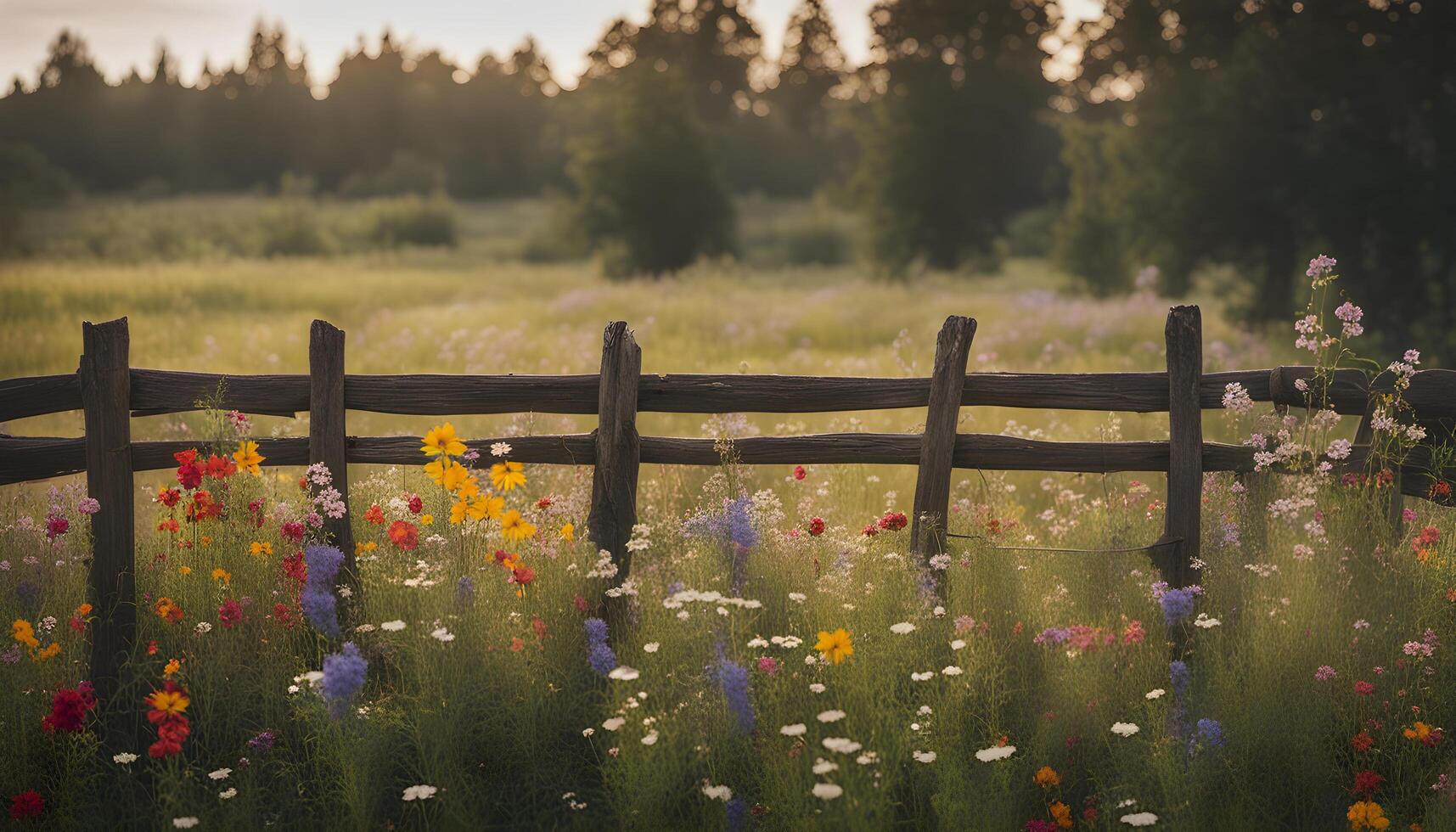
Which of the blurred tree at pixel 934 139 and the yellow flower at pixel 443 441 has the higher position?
the blurred tree at pixel 934 139

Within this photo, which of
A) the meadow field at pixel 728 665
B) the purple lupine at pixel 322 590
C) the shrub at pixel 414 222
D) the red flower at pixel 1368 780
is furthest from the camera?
the shrub at pixel 414 222

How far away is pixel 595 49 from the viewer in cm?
6153

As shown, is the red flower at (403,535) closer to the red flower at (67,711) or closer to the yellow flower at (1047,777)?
the red flower at (67,711)

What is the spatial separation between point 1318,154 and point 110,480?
19786 millimetres

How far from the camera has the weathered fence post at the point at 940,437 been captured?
5.90m

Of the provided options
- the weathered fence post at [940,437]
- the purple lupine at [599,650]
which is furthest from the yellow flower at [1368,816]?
the purple lupine at [599,650]

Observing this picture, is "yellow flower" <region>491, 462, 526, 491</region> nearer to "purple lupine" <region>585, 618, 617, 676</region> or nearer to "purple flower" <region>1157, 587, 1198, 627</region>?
"purple lupine" <region>585, 618, 617, 676</region>

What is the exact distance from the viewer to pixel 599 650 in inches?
192

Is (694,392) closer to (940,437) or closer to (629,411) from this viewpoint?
(629,411)

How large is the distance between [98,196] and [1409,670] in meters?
58.2

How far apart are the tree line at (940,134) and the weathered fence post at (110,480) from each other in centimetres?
1919

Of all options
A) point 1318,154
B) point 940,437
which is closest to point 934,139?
point 1318,154

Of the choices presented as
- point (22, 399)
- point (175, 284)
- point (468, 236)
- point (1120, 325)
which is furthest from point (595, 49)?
point (22, 399)

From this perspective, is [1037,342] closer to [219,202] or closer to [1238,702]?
[1238,702]
